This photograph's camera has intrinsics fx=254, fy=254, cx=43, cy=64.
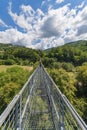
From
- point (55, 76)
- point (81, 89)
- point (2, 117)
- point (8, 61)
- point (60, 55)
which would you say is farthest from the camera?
point (60, 55)

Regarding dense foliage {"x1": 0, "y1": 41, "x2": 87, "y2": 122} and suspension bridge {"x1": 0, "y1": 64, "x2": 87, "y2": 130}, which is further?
dense foliage {"x1": 0, "y1": 41, "x2": 87, "y2": 122}

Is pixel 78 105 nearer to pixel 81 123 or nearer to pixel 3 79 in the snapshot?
pixel 3 79

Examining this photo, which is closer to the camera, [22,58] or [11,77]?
[11,77]

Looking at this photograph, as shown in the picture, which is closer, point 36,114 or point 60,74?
point 36,114

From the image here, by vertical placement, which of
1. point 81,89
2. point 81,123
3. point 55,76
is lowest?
point 81,89

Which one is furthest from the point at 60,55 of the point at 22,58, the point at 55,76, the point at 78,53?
the point at 55,76

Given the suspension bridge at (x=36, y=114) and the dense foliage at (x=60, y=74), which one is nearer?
the suspension bridge at (x=36, y=114)

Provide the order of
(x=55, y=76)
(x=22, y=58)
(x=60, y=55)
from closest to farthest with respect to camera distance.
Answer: (x=55, y=76), (x=22, y=58), (x=60, y=55)

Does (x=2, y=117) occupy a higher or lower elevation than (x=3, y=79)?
higher

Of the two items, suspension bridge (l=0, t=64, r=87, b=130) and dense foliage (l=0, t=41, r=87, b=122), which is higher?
suspension bridge (l=0, t=64, r=87, b=130)

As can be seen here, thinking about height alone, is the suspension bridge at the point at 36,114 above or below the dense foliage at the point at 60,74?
above

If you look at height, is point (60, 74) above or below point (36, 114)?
below
